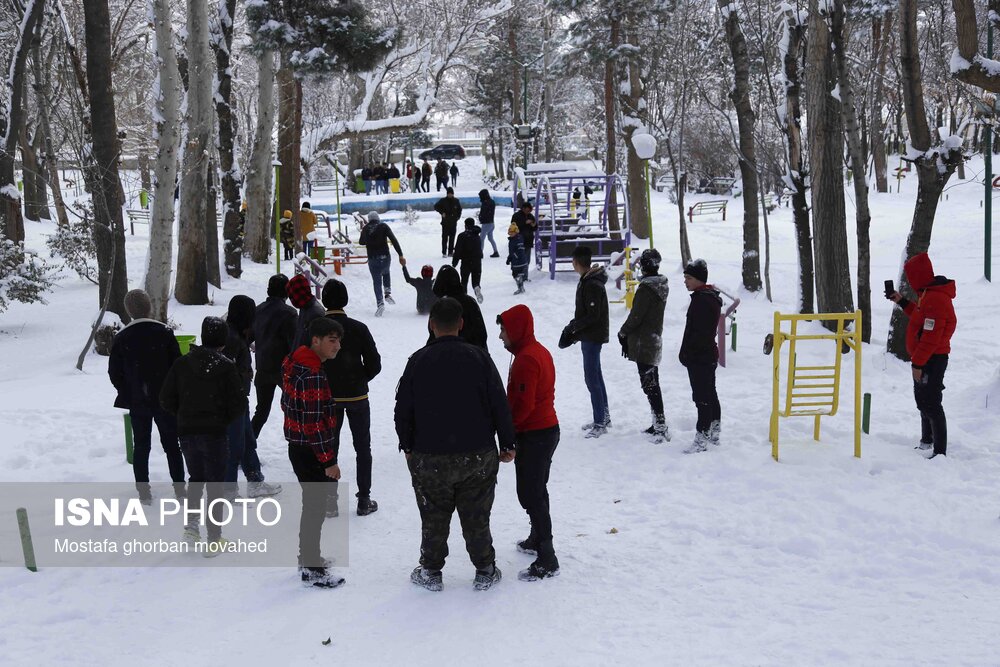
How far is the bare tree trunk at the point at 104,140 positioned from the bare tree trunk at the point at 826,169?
8925mm

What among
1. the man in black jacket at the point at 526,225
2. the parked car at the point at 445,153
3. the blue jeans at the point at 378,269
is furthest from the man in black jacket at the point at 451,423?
the parked car at the point at 445,153

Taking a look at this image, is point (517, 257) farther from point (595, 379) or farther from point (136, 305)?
point (136, 305)

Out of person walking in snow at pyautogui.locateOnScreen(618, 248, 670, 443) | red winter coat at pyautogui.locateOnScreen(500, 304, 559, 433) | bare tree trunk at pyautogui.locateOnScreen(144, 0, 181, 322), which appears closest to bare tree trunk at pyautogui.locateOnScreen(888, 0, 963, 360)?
person walking in snow at pyautogui.locateOnScreen(618, 248, 670, 443)

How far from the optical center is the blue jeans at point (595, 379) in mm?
8008

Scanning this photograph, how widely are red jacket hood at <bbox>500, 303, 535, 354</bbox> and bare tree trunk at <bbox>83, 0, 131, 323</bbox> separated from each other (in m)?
8.29

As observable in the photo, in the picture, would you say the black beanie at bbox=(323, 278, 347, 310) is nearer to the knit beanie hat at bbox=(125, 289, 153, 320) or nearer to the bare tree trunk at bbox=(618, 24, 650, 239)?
the knit beanie hat at bbox=(125, 289, 153, 320)

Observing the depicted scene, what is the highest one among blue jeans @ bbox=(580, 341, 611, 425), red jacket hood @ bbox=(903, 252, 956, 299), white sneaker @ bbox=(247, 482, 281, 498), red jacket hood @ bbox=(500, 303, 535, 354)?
red jacket hood @ bbox=(903, 252, 956, 299)

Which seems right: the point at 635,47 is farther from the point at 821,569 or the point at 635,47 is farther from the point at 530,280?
the point at 821,569

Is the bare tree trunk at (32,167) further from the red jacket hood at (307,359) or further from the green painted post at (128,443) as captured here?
the red jacket hood at (307,359)

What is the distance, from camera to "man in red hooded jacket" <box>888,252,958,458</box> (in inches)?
274

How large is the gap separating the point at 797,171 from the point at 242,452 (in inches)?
352

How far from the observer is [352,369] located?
606 cm

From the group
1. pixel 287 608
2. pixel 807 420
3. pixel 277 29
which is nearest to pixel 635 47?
pixel 277 29

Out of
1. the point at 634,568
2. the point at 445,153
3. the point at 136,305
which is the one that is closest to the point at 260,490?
the point at 136,305
